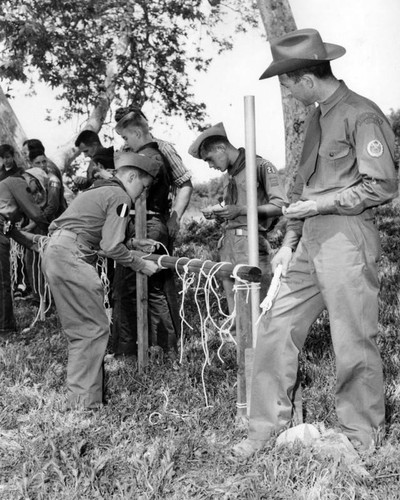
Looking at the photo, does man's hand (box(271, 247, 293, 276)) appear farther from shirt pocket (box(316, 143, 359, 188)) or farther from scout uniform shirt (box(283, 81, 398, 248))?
shirt pocket (box(316, 143, 359, 188))

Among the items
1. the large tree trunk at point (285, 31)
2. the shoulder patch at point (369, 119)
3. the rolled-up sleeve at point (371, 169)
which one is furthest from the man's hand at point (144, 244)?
the large tree trunk at point (285, 31)

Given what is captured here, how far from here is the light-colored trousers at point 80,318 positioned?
4.62 meters

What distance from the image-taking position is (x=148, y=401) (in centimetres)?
465

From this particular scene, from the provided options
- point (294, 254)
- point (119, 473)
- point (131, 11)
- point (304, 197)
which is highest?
point (131, 11)

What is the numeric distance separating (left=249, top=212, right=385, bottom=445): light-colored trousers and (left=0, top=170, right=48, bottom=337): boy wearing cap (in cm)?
422

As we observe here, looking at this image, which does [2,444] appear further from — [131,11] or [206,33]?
[206,33]

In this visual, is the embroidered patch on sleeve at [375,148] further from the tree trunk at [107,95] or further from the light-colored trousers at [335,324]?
the tree trunk at [107,95]

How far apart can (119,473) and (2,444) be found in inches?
33.4

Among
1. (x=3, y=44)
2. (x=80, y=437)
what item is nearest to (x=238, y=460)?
(x=80, y=437)

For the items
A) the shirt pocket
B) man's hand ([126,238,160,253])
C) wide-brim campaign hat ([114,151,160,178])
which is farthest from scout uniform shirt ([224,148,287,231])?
the shirt pocket

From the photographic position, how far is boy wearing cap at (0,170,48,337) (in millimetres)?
7227

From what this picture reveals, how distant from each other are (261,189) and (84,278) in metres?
1.59

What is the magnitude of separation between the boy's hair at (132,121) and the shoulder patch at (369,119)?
2.94m

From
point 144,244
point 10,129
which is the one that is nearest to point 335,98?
point 144,244
